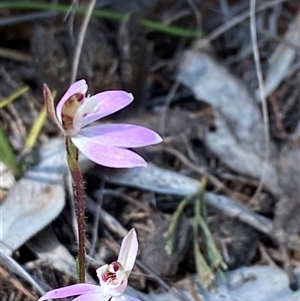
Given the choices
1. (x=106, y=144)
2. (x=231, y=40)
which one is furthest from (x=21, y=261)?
(x=231, y=40)

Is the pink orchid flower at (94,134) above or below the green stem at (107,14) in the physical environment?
above

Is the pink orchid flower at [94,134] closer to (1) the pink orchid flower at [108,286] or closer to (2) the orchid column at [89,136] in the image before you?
(2) the orchid column at [89,136]

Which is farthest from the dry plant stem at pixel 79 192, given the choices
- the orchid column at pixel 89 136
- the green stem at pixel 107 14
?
the green stem at pixel 107 14

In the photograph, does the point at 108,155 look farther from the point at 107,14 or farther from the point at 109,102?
the point at 107,14

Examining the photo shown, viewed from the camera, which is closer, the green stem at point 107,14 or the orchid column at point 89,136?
the orchid column at point 89,136

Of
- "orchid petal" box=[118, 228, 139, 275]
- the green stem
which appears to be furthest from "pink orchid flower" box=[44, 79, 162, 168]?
the green stem
